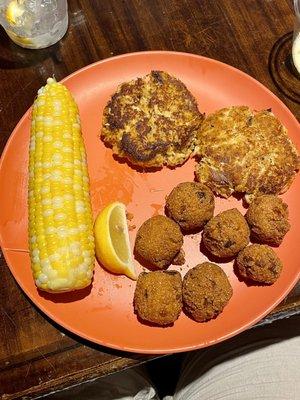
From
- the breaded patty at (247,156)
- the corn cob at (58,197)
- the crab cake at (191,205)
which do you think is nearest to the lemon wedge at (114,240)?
the corn cob at (58,197)

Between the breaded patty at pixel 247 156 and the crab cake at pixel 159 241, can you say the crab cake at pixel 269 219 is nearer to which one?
the breaded patty at pixel 247 156

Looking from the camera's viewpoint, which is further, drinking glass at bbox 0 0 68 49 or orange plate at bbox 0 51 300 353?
drinking glass at bbox 0 0 68 49

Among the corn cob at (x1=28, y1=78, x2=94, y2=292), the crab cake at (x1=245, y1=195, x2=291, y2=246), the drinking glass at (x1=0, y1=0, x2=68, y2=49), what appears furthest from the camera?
the drinking glass at (x1=0, y1=0, x2=68, y2=49)

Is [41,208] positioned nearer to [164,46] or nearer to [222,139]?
[222,139]

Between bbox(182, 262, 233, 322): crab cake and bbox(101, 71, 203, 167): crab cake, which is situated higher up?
bbox(101, 71, 203, 167): crab cake

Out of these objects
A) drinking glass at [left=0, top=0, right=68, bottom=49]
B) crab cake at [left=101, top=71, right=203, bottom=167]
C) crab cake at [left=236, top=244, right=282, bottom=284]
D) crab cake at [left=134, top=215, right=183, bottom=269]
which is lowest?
crab cake at [left=236, top=244, right=282, bottom=284]

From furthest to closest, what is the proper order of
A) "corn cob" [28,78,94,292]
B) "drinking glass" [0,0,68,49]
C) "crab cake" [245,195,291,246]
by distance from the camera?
"drinking glass" [0,0,68,49], "crab cake" [245,195,291,246], "corn cob" [28,78,94,292]

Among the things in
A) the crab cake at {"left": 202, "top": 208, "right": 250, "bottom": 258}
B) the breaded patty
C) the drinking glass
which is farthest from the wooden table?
the crab cake at {"left": 202, "top": 208, "right": 250, "bottom": 258}

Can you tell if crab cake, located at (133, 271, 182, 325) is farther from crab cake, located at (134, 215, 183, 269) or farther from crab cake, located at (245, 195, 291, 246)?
crab cake, located at (245, 195, 291, 246)
